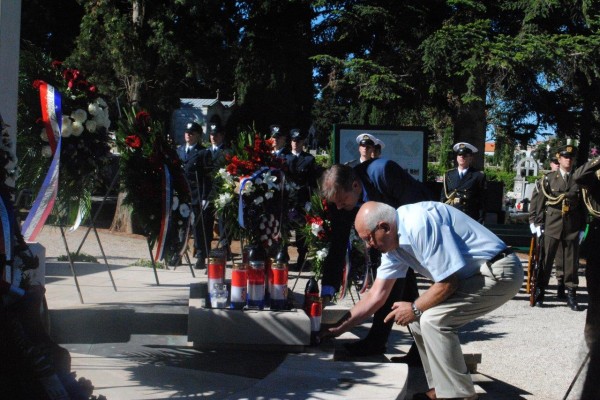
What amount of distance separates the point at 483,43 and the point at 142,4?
6531mm

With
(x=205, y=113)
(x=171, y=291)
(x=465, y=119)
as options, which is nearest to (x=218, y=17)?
(x=465, y=119)

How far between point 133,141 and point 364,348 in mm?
2952

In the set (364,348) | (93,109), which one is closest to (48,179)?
(93,109)

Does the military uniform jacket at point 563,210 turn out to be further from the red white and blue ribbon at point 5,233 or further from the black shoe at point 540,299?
the red white and blue ribbon at point 5,233

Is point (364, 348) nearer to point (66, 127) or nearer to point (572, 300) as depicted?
point (66, 127)

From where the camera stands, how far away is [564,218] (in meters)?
9.93

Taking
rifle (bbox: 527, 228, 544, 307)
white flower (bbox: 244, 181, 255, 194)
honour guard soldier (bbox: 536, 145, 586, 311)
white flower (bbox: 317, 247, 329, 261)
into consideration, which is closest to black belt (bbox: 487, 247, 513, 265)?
white flower (bbox: 244, 181, 255, 194)

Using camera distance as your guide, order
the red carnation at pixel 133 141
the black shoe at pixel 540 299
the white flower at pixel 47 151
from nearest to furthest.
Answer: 1. the white flower at pixel 47 151
2. the red carnation at pixel 133 141
3. the black shoe at pixel 540 299

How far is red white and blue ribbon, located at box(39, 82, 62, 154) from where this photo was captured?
5.90 metres

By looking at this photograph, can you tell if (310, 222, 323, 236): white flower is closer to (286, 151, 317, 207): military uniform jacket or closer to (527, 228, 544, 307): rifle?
(286, 151, 317, 207): military uniform jacket

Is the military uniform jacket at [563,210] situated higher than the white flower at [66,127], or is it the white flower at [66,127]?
the white flower at [66,127]

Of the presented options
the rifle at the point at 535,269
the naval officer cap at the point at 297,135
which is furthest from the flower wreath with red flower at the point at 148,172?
the rifle at the point at 535,269

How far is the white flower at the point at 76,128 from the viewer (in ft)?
20.1

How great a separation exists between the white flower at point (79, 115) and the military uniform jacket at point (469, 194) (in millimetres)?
5196
